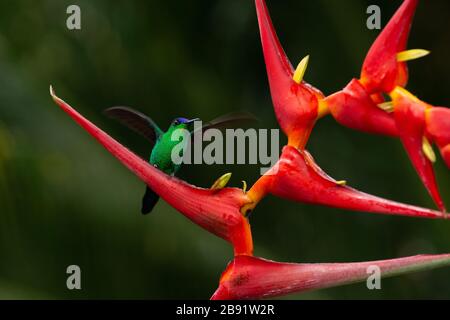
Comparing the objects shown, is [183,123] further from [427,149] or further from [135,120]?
[427,149]

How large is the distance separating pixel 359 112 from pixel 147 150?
30.9 inches

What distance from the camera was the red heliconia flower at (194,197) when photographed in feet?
2.37

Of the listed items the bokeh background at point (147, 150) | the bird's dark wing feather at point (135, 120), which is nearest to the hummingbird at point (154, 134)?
the bird's dark wing feather at point (135, 120)

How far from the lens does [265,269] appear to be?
0.73 metres

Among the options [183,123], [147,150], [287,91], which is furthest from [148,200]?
[147,150]

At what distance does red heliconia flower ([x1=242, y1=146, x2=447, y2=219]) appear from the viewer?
2.29 feet

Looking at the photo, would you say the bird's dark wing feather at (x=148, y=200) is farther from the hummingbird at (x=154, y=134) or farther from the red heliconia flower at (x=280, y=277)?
the red heliconia flower at (x=280, y=277)

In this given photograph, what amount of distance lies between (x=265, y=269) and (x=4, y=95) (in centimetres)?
91

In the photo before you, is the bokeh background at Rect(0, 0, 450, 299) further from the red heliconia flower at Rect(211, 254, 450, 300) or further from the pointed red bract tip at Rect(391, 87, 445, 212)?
the pointed red bract tip at Rect(391, 87, 445, 212)

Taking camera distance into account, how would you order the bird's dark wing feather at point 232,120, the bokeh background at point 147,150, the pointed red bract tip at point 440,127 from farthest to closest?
the bokeh background at point 147,150
the bird's dark wing feather at point 232,120
the pointed red bract tip at point 440,127

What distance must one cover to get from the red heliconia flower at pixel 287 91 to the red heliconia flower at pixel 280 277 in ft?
0.40

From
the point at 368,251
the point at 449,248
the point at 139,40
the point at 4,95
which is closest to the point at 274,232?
the point at 368,251

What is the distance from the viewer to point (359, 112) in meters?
0.73
